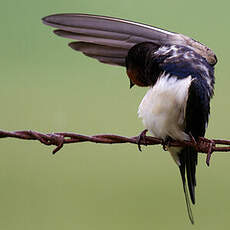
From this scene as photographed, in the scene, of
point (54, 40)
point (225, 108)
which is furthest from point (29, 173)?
point (225, 108)

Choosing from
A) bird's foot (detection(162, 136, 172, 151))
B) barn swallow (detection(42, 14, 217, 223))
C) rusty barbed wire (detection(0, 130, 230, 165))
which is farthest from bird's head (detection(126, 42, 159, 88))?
rusty barbed wire (detection(0, 130, 230, 165))

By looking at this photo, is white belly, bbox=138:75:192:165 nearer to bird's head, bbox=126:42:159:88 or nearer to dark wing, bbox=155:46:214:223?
dark wing, bbox=155:46:214:223

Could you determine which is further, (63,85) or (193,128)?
(63,85)

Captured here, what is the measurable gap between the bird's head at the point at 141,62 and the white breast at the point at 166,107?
0.61ft

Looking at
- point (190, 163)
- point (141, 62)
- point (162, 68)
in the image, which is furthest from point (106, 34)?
point (190, 163)

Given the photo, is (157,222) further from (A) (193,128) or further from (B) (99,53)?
(A) (193,128)

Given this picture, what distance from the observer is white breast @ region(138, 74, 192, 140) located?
8.71ft

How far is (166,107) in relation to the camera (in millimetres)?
2695

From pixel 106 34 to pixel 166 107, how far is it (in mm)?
725

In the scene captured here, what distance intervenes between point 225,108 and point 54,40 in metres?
0.96

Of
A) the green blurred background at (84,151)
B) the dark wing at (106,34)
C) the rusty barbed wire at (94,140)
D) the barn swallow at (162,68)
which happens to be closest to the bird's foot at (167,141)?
the barn swallow at (162,68)

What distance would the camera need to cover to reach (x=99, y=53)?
3357mm

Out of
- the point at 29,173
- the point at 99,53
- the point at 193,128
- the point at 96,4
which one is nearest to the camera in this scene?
the point at 193,128

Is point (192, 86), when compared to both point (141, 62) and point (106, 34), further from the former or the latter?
point (106, 34)
